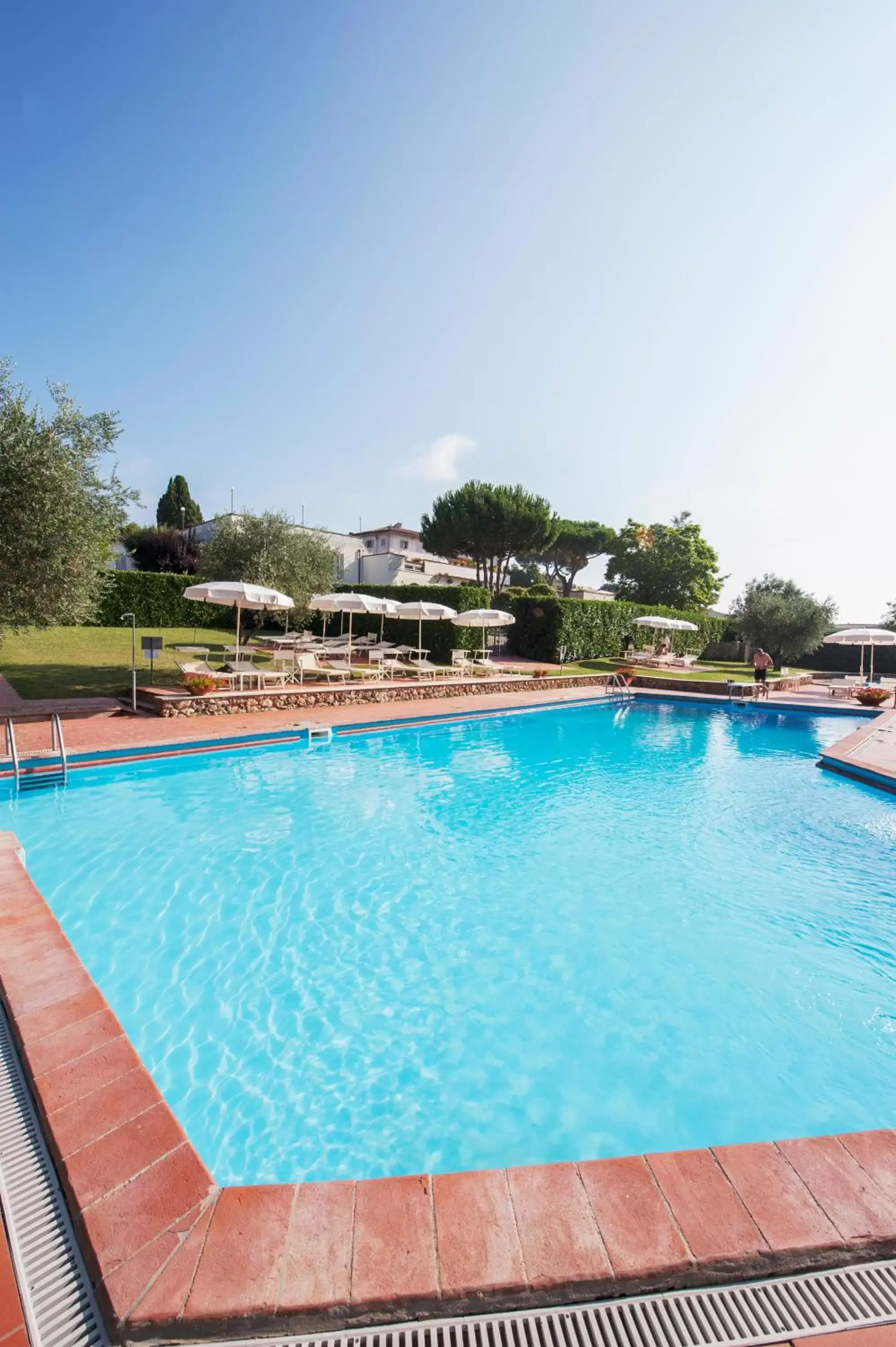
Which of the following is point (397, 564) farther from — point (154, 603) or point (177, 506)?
point (177, 506)

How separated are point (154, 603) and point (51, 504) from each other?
1856 cm

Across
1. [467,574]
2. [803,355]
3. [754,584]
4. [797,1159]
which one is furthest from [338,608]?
[467,574]

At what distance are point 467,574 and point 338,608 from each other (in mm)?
30897

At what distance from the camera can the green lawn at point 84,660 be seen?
49.1 feet

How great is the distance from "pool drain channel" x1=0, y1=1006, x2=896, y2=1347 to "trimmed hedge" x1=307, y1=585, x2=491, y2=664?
21.8 m

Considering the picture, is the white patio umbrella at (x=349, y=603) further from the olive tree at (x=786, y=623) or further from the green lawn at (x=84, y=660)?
the olive tree at (x=786, y=623)

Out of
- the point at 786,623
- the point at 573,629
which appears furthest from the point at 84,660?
the point at 786,623

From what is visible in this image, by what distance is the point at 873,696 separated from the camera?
20.0 m

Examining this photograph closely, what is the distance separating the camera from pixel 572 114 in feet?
34.9

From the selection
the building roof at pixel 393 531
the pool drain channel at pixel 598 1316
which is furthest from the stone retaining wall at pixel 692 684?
the building roof at pixel 393 531

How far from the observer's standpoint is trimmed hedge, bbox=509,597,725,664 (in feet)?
91.0

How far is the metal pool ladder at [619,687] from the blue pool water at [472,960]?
1158cm

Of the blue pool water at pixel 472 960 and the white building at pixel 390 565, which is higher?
the white building at pixel 390 565

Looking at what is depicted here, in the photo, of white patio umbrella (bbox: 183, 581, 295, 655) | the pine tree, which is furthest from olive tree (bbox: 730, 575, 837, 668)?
the pine tree
